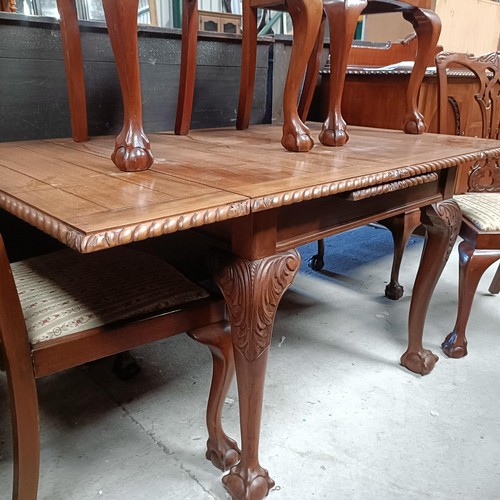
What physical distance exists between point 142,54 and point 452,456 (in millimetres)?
1303

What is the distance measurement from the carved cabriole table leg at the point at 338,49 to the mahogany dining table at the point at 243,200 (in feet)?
0.19

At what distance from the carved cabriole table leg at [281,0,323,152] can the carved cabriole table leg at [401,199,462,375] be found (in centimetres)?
42

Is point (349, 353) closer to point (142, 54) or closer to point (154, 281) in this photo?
point (154, 281)

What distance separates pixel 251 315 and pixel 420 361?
795 mm

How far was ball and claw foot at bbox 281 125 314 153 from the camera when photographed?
3.49ft

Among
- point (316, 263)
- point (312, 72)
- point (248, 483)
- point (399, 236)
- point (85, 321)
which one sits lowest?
point (316, 263)

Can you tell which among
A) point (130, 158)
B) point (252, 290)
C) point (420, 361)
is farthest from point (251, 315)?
point (420, 361)

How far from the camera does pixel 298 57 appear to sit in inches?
39.7

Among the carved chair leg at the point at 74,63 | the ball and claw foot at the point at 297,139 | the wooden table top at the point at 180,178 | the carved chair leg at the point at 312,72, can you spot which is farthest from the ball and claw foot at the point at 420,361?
the carved chair leg at the point at 74,63

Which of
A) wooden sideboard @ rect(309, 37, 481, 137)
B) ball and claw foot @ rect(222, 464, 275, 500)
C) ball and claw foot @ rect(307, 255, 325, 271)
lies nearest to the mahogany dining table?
ball and claw foot @ rect(222, 464, 275, 500)

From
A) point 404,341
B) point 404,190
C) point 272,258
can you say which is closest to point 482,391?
point 404,341

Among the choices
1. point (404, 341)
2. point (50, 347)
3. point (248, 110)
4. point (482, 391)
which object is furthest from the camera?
point (404, 341)

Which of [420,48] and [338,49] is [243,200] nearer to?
[338,49]

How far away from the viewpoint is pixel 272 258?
83 cm
